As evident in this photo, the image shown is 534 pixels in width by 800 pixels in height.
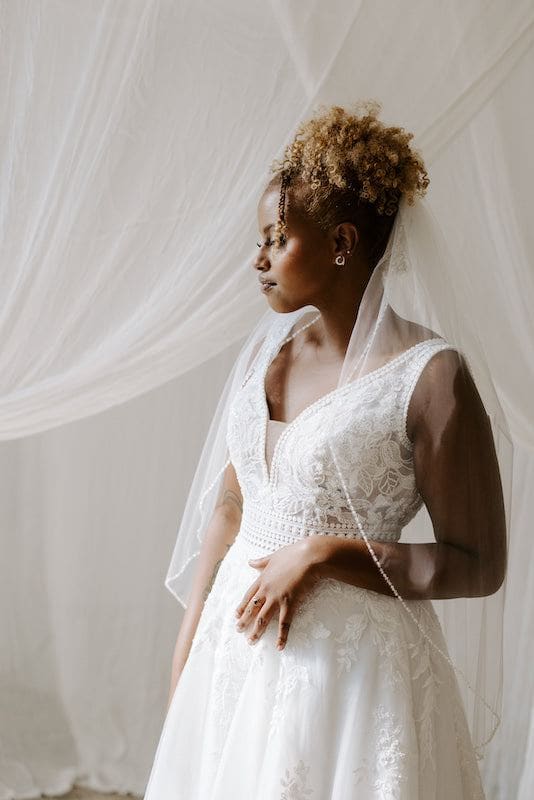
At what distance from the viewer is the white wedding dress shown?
132 cm

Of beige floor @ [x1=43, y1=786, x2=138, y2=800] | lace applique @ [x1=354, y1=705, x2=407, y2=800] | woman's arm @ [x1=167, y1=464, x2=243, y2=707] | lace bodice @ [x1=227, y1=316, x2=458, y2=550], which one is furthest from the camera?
beige floor @ [x1=43, y1=786, x2=138, y2=800]

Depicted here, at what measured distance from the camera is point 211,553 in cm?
166

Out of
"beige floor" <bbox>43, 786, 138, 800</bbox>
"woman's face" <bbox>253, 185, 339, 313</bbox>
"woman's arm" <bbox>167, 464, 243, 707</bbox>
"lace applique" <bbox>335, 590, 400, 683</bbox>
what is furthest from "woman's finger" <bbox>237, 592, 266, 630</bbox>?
"beige floor" <bbox>43, 786, 138, 800</bbox>

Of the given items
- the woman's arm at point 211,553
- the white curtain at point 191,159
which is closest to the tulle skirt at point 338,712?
the woman's arm at point 211,553

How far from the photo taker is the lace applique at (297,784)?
1299 mm

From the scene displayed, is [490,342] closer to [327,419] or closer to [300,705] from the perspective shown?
[327,419]

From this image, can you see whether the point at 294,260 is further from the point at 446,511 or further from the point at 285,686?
the point at 285,686

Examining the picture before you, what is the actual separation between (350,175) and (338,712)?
77cm

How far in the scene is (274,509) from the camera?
4.83 feet

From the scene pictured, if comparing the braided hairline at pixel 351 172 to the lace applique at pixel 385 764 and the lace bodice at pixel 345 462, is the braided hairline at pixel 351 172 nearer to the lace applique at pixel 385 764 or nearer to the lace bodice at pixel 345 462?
the lace bodice at pixel 345 462

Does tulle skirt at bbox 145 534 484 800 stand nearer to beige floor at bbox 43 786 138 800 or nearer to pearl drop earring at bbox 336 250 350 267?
pearl drop earring at bbox 336 250 350 267

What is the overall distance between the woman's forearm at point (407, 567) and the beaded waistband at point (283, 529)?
1.5 inches

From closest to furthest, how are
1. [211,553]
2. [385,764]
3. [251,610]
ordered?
[385,764]
[251,610]
[211,553]

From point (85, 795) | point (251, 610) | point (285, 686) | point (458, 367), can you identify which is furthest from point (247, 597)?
point (85, 795)
